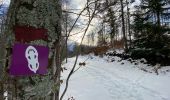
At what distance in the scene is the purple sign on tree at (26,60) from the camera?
123 centimetres

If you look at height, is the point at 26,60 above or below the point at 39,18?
below

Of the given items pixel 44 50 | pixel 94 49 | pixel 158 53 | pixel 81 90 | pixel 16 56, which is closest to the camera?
pixel 16 56

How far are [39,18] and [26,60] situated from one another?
0.72ft

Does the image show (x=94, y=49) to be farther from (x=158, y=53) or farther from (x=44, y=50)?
(x=158, y=53)

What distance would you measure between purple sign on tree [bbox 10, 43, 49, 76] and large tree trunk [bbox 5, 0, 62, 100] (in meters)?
0.04

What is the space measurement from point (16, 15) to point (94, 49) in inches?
65.2

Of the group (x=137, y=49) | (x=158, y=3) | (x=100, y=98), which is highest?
(x=158, y=3)

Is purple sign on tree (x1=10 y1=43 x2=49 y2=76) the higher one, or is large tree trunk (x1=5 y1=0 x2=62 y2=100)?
large tree trunk (x1=5 y1=0 x2=62 y2=100)

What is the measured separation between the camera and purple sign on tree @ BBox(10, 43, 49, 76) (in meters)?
1.23

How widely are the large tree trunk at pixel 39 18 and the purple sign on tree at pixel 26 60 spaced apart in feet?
0.14

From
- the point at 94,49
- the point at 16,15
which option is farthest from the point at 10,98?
the point at 94,49

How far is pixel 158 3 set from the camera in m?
19.0

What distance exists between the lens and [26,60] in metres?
1.24

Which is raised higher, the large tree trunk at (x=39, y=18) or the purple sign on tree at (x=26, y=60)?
the large tree trunk at (x=39, y=18)
